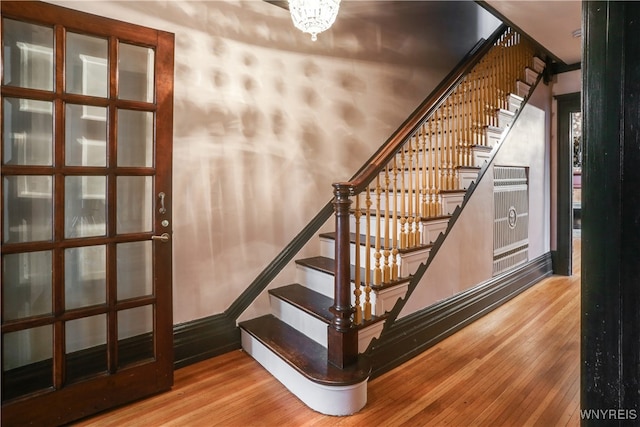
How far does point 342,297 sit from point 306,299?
61 cm

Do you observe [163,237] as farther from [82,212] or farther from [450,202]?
[450,202]

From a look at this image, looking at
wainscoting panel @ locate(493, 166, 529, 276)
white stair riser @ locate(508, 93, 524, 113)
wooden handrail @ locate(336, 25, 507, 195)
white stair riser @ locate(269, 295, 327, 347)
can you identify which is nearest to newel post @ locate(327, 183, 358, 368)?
wooden handrail @ locate(336, 25, 507, 195)

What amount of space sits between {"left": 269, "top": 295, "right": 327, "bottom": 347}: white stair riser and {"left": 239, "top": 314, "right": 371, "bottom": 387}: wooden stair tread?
31mm

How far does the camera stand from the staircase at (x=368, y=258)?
2.09m

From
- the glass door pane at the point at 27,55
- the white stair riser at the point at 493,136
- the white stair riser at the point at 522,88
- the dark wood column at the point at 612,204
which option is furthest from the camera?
the white stair riser at the point at 522,88

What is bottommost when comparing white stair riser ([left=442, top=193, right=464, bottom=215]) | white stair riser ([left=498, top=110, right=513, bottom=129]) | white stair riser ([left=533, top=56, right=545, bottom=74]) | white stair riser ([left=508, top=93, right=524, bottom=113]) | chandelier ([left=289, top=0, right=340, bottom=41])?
white stair riser ([left=442, top=193, right=464, bottom=215])

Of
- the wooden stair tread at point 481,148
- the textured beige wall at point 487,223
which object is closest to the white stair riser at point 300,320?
the textured beige wall at point 487,223

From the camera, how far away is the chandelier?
194 centimetres

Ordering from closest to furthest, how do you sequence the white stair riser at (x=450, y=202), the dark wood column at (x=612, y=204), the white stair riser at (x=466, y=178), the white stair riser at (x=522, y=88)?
the dark wood column at (x=612, y=204) < the white stair riser at (x=450, y=202) < the white stair riser at (x=466, y=178) < the white stair riser at (x=522, y=88)

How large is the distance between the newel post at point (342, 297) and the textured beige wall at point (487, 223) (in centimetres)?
63

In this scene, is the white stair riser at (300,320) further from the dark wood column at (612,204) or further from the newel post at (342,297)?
the dark wood column at (612,204)

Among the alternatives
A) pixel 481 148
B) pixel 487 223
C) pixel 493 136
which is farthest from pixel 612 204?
pixel 493 136

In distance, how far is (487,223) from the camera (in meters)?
3.44

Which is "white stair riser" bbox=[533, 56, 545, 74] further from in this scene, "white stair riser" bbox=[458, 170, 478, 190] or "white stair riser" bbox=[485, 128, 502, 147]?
"white stair riser" bbox=[458, 170, 478, 190]
